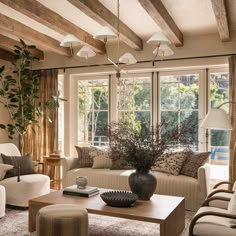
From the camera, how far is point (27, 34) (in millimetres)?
4727

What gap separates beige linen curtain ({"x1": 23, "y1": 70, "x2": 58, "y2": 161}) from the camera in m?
5.98

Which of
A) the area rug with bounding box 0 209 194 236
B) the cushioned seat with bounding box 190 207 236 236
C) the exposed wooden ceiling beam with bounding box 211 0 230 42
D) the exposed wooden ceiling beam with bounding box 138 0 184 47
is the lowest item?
the area rug with bounding box 0 209 194 236

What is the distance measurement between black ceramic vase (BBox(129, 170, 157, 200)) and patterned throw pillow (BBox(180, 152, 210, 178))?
1.27 metres

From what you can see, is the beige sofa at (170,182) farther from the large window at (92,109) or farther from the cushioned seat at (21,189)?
the large window at (92,109)

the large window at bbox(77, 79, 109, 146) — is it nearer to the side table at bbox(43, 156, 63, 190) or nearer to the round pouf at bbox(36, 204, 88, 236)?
the side table at bbox(43, 156, 63, 190)

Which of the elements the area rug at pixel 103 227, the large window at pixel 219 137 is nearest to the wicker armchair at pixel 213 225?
the area rug at pixel 103 227

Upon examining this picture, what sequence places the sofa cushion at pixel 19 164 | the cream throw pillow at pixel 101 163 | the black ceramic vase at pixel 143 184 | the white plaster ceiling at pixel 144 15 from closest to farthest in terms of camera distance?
the black ceramic vase at pixel 143 184
the white plaster ceiling at pixel 144 15
the sofa cushion at pixel 19 164
the cream throw pillow at pixel 101 163

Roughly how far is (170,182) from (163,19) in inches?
85.7

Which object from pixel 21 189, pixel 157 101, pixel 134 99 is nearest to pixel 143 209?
pixel 21 189

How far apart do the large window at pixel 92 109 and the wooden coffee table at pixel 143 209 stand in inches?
99.2

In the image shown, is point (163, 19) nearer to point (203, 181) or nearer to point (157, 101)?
point (157, 101)

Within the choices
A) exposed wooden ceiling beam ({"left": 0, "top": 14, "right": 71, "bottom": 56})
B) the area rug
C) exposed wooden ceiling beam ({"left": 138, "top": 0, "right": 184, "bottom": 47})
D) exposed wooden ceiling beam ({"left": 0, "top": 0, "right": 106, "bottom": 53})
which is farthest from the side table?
exposed wooden ceiling beam ({"left": 138, "top": 0, "right": 184, "bottom": 47})

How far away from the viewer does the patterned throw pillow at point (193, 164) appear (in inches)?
168

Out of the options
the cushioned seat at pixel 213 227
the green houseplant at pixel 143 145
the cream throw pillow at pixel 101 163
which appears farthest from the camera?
the cream throw pillow at pixel 101 163
